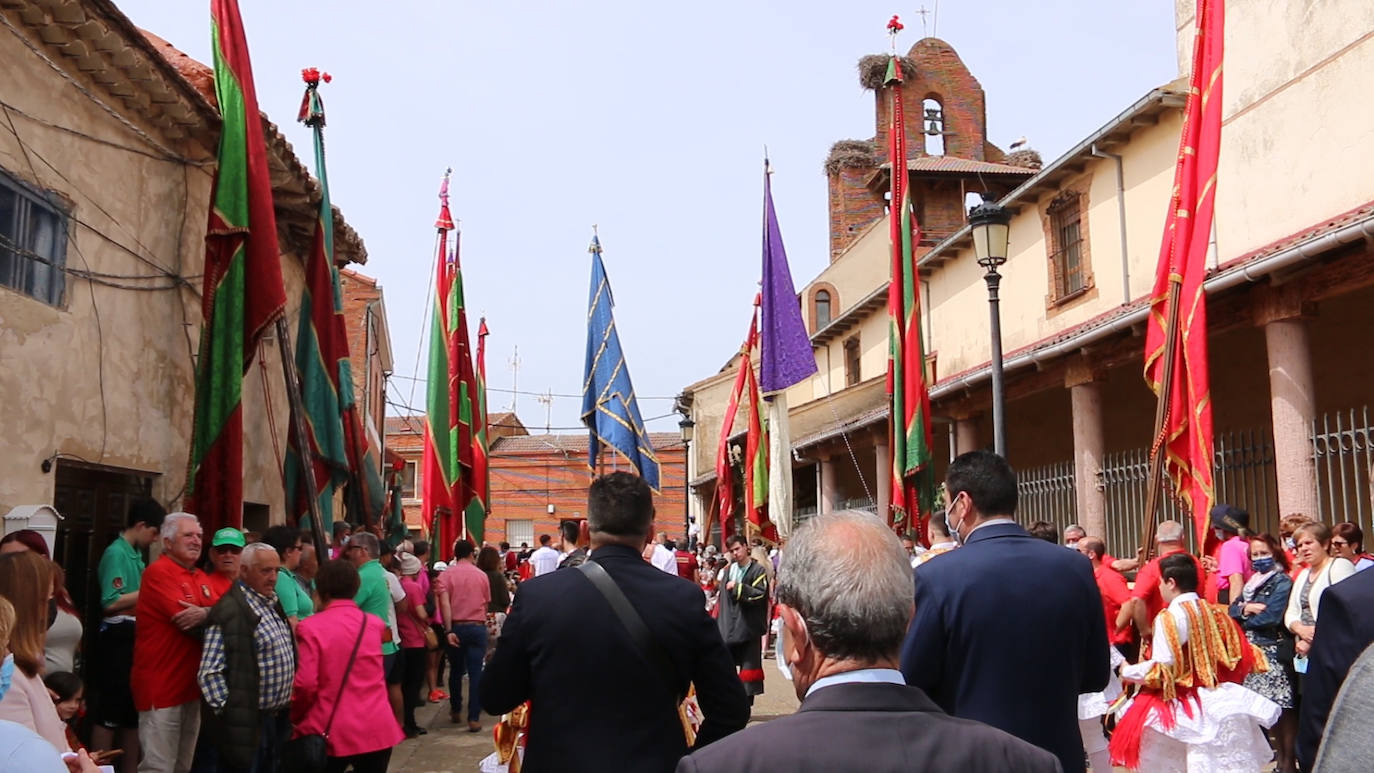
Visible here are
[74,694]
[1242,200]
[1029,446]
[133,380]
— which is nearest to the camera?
Answer: [74,694]

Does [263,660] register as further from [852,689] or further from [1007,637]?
[852,689]

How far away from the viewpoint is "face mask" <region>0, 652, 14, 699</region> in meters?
3.25

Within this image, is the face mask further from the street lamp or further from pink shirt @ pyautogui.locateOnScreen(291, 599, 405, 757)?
the street lamp

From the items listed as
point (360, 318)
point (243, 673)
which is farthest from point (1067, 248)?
point (243, 673)

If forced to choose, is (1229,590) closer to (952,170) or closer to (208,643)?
(208,643)

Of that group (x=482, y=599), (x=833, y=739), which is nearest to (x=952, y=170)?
(x=482, y=599)

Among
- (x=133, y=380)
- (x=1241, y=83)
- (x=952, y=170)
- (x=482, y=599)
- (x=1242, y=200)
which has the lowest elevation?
(x=482, y=599)

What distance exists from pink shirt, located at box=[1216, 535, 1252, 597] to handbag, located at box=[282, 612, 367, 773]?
258 inches

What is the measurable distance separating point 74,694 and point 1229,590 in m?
7.76

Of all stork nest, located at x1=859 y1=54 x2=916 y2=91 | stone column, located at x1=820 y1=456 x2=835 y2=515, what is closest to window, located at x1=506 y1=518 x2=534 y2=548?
stork nest, located at x1=859 y1=54 x2=916 y2=91

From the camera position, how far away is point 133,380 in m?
8.41

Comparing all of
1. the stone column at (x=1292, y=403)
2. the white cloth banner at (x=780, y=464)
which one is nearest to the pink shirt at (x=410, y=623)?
the white cloth banner at (x=780, y=464)

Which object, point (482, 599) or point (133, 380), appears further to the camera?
point (482, 599)

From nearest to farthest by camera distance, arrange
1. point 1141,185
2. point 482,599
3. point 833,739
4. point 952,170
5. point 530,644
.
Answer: point 833,739 → point 530,644 → point 482,599 → point 1141,185 → point 952,170
